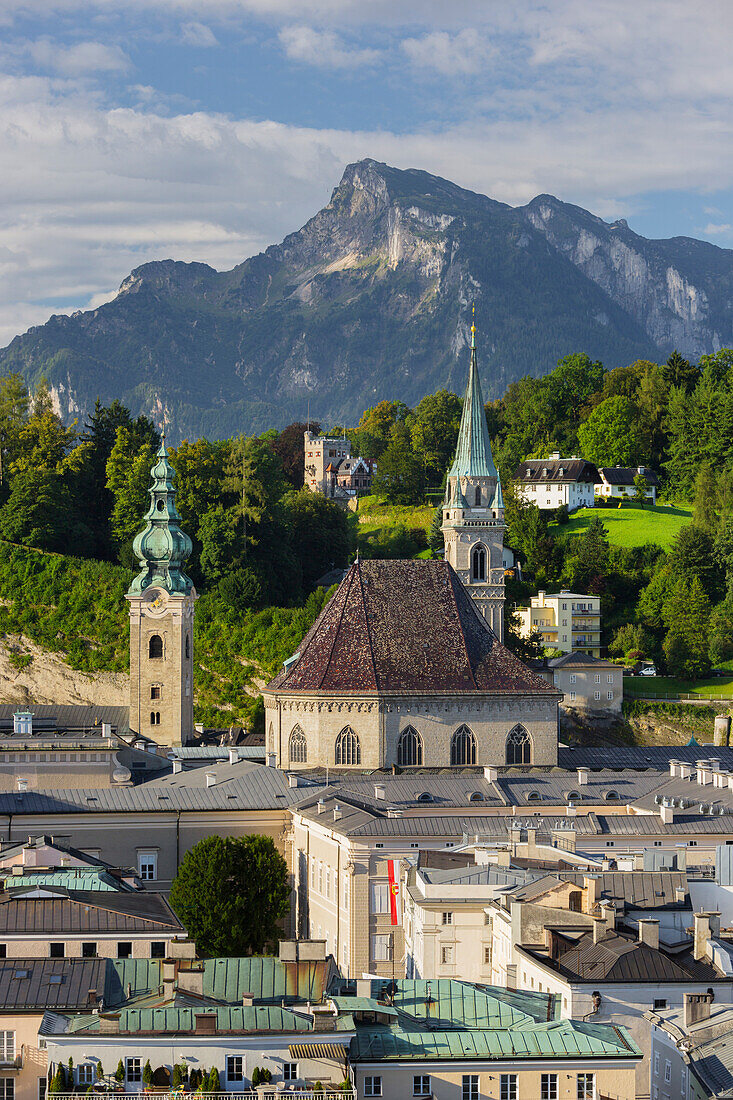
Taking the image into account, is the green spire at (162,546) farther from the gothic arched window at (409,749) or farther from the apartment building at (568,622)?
the apartment building at (568,622)

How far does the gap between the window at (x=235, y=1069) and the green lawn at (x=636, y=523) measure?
101 metres

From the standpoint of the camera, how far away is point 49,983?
131 ft

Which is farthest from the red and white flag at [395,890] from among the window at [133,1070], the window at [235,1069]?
the window at [133,1070]

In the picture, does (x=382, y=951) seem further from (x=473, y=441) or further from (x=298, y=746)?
(x=473, y=441)

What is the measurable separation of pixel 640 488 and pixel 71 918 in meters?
105

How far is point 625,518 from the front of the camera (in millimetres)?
142250

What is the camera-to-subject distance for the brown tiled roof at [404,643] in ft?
284

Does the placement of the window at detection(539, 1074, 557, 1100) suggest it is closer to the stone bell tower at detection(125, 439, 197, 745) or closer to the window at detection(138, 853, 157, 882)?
the window at detection(138, 853, 157, 882)

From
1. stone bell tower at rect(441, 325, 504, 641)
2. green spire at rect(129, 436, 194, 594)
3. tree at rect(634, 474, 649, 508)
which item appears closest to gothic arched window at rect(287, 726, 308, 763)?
green spire at rect(129, 436, 194, 594)

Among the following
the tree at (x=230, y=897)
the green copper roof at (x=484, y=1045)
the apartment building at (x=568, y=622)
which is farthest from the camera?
the apartment building at (x=568, y=622)

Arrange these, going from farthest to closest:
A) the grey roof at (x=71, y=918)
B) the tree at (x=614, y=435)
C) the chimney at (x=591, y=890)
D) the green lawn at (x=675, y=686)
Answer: the tree at (x=614, y=435) → the green lawn at (x=675, y=686) → the chimney at (x=591, y=890) → the grey roof at (x=71, y=918)

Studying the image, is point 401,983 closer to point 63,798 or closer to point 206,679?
point 63,798

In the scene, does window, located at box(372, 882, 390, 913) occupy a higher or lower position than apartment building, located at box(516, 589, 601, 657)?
lower

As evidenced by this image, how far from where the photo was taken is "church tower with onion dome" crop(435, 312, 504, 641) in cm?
10200
